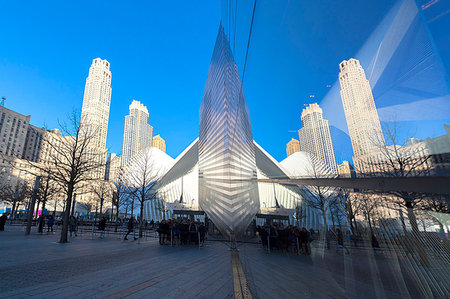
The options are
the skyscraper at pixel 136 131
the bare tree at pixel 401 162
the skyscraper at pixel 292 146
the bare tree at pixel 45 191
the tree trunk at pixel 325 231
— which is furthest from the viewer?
the skyscraper at pixel 136 131

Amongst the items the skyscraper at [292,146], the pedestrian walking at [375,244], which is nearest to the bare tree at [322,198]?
the skyscraper at [292,146]

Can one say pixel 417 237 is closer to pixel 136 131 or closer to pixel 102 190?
pixel 102 190

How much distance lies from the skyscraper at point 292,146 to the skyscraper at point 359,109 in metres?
1.22

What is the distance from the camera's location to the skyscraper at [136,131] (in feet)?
566

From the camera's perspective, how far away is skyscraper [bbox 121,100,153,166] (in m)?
172

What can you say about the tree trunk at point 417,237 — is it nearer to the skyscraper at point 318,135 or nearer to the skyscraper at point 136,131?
the skyscraper at point 318,135

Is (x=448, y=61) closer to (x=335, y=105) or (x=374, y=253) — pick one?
(x=335, y=105)

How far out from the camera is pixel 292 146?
112 inches

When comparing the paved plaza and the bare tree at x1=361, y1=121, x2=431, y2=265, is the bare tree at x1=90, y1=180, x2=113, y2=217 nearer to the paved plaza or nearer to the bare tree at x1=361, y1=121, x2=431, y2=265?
the paved plaza

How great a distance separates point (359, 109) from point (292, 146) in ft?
5.07

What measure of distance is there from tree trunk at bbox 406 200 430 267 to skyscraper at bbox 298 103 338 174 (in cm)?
51

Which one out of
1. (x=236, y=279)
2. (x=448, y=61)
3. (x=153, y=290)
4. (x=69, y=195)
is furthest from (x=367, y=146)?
(x=69, y=195)

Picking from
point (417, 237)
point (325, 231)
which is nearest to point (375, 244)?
point (417, 237)

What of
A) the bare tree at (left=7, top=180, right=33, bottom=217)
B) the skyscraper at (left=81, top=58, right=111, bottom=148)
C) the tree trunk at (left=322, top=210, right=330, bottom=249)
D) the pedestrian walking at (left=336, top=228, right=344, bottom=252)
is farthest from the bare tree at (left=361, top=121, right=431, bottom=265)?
the skyscraper at (left=81, top=58, right=111, bottom=148)
